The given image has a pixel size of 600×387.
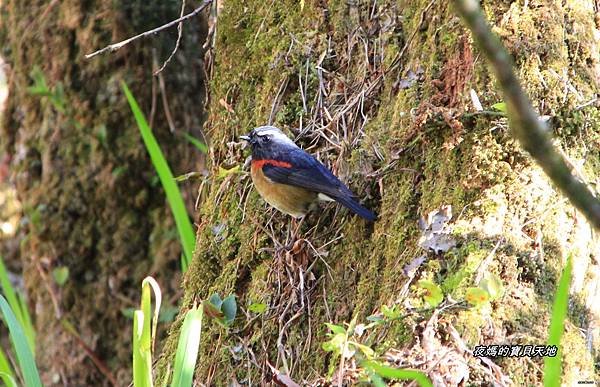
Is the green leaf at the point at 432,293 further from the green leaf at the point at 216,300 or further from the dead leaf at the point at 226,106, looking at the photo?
the dead leaf at the point at 226,106

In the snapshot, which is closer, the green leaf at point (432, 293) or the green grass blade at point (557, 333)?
the green grass blade at point (557, 333)

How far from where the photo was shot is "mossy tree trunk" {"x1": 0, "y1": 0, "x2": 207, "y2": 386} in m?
6.79

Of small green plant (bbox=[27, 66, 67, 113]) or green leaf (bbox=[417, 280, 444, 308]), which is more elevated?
green leaf (bbox=[417, 280, 444, 308])

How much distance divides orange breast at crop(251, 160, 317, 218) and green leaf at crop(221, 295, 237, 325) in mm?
504

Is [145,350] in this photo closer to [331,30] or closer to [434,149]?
[434,149]

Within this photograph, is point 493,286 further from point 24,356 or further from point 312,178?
point 24,356

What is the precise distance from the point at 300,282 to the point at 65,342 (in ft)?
12.5

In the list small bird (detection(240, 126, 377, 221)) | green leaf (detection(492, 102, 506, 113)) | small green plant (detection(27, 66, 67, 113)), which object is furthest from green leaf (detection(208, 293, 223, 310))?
small green plant (detection(27, 66, 67, 113))

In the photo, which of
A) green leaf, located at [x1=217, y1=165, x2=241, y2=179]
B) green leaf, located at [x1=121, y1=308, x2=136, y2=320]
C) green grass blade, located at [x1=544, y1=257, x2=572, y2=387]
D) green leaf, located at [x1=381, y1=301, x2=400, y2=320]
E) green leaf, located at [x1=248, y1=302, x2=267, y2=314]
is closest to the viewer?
green grass blade, located at [x1=544, y1=257, x2=572, y2=387]

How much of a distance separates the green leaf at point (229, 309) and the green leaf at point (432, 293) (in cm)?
113

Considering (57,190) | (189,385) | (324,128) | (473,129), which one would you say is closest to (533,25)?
(473,129)

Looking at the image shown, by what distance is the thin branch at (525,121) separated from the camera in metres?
1.55

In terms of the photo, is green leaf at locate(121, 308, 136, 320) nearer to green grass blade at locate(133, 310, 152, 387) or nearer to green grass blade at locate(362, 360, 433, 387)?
green grass blade at locate(133, 310, 152, 387)

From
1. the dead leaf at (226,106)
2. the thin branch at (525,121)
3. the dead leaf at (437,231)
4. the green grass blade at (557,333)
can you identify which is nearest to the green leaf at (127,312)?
the dead leaf at (226,106)
